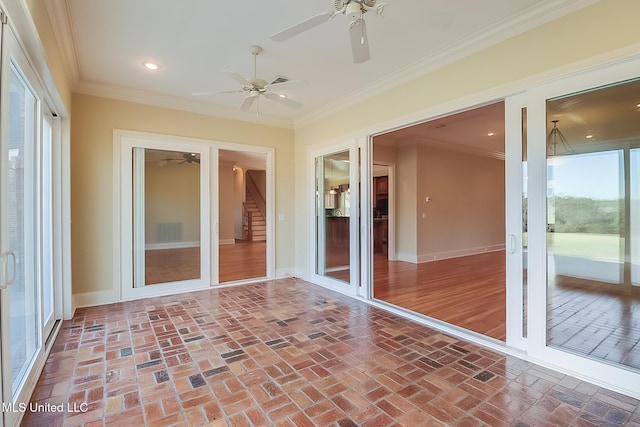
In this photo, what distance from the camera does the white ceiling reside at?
2555 millimetres

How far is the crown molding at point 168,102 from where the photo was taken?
162 inches

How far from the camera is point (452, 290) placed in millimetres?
4762

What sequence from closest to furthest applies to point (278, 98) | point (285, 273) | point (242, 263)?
1. point (278, 98)
2. point (285, 273)
3. point (242, 263)

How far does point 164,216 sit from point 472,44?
14.9 feet

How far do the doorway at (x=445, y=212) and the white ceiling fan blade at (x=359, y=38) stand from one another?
10.2 ft

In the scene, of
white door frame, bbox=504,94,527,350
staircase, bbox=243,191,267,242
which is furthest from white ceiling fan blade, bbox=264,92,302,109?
staircase, bbox=243,191,267,242

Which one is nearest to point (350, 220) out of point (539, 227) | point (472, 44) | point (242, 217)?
point (539, 227)

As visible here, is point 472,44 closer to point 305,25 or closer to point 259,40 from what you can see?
point 305,25

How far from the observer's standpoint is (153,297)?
14.8 feet

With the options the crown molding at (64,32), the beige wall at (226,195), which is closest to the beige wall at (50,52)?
the crown molding at (64,32)

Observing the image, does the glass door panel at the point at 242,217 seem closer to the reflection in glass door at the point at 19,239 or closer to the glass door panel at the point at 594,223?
the reflection in glass door at the point at 19,239

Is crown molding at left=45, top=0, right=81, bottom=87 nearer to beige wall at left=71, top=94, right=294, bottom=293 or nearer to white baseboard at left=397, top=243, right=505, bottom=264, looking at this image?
beige wall at left=71, top=94, right=294, bottom=293

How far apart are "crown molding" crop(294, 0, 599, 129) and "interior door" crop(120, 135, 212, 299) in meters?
2.65

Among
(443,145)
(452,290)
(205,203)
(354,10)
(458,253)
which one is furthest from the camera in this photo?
(458,253)
